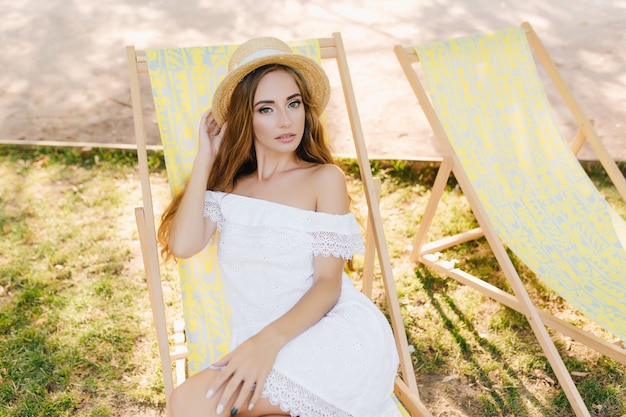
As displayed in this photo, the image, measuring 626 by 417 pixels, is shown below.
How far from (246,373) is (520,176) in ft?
6.28

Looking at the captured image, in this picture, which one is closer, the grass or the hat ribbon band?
the hat ribbon band

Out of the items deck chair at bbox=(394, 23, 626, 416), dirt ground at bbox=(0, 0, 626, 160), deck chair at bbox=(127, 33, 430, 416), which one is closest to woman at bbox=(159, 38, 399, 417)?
deck chair at bbox=(127, 33, 430, 416)

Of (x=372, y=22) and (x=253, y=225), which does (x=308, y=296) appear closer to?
(x=253, y=225)

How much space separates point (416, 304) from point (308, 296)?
58.2 inches

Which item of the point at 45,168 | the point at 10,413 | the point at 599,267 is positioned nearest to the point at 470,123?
the point at 599,267

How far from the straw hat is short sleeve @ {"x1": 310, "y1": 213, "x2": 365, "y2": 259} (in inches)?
18.7

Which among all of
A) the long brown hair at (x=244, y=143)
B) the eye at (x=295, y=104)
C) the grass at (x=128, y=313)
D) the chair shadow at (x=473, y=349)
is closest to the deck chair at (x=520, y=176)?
the chair shadow at (x=473, y=349)

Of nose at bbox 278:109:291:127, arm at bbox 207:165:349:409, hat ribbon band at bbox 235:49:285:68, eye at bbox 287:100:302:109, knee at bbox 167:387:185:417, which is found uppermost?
hat ribbon band at bbox 235:49:285:68

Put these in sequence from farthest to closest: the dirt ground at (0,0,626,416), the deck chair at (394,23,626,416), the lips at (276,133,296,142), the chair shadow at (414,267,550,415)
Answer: the dirt ground at (0,0,626,416), the chair shadow at (414,267,550,415), the deck chair at (394,23,626,416), the lips at (276,133,296,142)

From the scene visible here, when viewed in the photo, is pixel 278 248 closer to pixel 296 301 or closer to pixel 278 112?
pixel 296 301

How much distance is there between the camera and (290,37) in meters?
6.69

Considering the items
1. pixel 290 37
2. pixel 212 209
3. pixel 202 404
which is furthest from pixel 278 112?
pixel 290 37

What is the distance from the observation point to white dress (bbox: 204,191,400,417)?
7.13 feet

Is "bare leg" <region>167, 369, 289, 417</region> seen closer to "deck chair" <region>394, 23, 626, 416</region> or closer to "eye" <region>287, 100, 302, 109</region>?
"eye" <region>287, 100, 302, 109</region>
